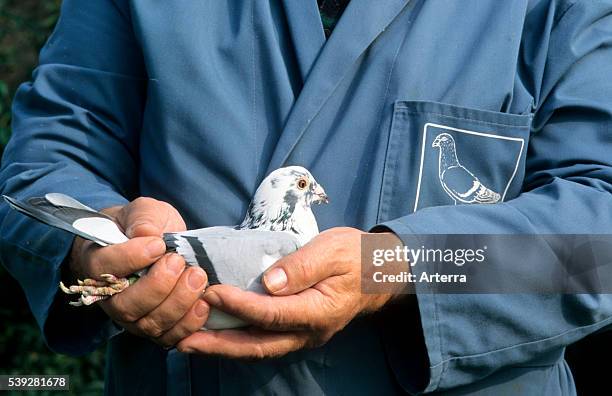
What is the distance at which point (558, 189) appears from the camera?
7.14 ft

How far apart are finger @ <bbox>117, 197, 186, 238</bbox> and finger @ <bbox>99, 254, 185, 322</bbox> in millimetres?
102

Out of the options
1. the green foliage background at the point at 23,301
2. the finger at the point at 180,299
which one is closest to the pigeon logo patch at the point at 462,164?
the finger at the point at 180,299

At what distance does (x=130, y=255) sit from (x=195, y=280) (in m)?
0.14

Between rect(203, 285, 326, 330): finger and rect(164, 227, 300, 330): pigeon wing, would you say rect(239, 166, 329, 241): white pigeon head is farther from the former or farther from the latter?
rect(203, 285, 326, 330): finger

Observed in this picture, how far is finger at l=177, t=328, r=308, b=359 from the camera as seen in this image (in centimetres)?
207

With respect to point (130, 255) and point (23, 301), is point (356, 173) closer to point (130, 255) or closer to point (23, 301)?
point (130, 255)

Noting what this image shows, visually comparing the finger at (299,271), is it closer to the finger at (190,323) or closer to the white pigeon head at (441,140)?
the finger at (190,323)

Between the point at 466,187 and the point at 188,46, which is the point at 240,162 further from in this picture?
the point at 466,187

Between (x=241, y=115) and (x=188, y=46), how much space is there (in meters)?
0.20

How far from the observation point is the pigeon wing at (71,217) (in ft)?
6.85

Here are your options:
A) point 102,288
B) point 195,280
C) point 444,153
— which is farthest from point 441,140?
point 102,288

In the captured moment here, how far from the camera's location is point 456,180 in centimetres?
225

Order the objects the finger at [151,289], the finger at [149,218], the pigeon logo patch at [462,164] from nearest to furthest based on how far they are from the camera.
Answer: the finger at [151,289] → the finger at [149,218] → the pigeon logo patch at [462,164]

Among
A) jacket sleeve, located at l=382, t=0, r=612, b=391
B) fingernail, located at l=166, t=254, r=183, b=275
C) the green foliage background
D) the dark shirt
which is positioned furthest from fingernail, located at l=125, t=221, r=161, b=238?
the green foliage background
